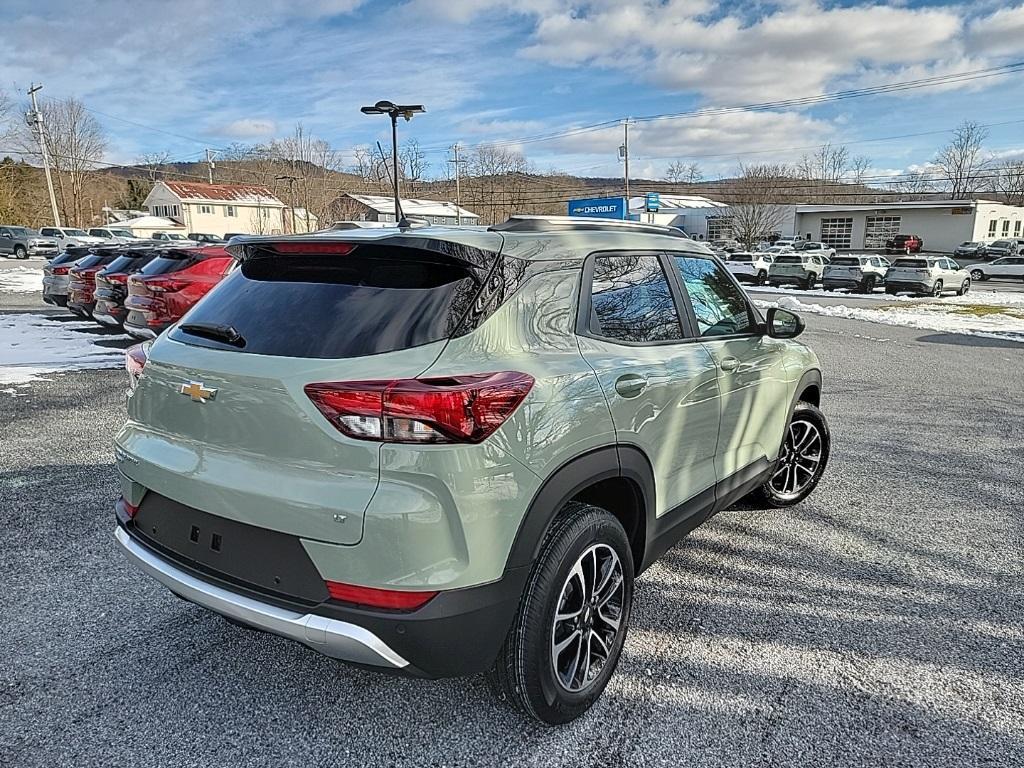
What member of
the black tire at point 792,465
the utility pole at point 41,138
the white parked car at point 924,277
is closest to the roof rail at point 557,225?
the black tire at point 792,465

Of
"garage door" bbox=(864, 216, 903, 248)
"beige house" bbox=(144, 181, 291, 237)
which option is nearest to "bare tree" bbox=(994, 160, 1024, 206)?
"garage door" bbox=(864, 216, 903, 248)

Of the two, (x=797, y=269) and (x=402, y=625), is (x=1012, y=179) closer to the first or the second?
(x=797, y=269)

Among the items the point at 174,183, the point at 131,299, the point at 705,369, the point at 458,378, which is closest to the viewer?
the point at 458,378

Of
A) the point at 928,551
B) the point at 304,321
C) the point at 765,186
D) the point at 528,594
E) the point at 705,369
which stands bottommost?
the point at 928,551

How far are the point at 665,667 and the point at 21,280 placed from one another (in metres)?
27.3

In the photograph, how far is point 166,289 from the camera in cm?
835

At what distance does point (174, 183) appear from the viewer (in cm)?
7094

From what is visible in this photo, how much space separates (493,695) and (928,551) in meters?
2.75

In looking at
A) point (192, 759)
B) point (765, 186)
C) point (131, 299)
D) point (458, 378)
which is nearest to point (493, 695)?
point (192, 759)

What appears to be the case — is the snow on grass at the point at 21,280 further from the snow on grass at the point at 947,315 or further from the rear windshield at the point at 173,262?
the snow on grass at the point at 947,315

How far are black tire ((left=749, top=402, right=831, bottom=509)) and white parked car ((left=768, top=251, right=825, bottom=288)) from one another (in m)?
27.5

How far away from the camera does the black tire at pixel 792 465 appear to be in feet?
14.0

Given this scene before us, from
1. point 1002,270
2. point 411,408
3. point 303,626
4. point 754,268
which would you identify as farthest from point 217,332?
point 1002,270

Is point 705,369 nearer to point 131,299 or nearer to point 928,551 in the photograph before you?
point 928,551
